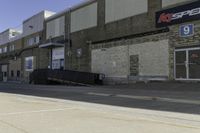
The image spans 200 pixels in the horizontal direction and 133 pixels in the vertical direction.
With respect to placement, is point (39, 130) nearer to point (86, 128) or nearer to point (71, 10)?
point (86, 128)

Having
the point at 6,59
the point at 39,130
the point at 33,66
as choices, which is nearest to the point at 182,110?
the point at 39,130

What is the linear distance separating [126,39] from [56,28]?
53.6ft

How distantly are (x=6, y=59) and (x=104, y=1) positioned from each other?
118 ft

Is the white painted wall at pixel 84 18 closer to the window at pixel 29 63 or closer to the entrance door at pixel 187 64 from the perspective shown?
the window at pixel 29 63

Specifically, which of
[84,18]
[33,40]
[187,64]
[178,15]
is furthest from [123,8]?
[33,40]

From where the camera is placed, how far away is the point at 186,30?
25.9 metres

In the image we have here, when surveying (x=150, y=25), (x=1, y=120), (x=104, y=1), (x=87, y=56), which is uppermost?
(x=104, y=1)

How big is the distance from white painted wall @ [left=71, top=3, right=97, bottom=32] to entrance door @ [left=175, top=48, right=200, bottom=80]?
14087 mm

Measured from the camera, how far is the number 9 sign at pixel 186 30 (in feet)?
83.3

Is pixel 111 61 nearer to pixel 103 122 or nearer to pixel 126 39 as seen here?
pixel 126 39

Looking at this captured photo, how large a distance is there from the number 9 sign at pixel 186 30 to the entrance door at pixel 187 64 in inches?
48.0

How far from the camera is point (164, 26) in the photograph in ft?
92.0

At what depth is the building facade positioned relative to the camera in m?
26.1

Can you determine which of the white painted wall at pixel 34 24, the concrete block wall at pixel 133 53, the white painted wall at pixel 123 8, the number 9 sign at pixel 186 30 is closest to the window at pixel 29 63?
the white painted wall at pixel 34 24
